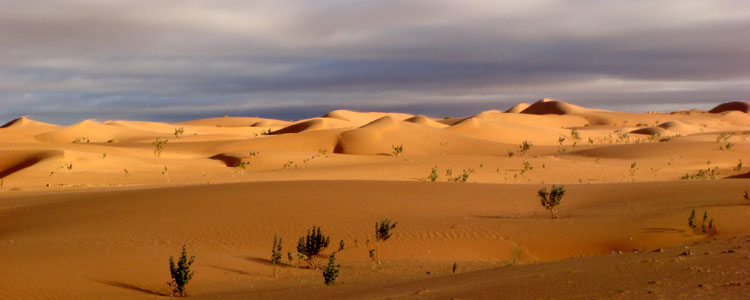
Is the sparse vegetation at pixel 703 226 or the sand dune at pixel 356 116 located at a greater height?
the sand dune at pixel 356 116

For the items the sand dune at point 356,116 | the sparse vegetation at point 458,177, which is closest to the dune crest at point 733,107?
the sand dune at point 356,116

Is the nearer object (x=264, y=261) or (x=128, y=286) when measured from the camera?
(x=128, y=286)

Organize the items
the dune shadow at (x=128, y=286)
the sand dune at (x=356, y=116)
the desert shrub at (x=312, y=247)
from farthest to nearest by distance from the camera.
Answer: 1. the sand dune at (x=356, y=116)
2. the desert shrub at (x=312, y=247)
3. the dune shadow at (x=128, y=286)

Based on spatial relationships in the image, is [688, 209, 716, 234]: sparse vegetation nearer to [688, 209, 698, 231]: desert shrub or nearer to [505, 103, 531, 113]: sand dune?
[688, 209, 698, 231]: desert shrub

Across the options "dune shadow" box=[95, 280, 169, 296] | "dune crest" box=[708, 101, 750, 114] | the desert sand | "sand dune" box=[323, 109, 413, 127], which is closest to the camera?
the desert sand

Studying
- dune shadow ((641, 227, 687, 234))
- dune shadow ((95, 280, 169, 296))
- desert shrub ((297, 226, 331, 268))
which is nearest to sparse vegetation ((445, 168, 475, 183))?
dune shadow ((641, 227, 687, 234))

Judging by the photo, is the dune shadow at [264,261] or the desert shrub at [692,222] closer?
the dune shadow at [264,261]

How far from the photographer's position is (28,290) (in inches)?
363

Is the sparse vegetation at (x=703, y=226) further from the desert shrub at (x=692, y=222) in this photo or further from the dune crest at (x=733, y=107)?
the dune crest at (x=733, y=107)

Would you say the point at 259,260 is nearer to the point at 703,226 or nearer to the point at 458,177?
the point at 703,226

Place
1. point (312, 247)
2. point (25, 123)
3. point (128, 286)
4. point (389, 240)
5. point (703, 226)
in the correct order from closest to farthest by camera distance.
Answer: point (128, 286) → point (312, 247) → point (703, 226) → point (389, 240) → point (25, 123)

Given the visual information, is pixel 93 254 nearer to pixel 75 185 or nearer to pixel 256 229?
pixel 256 229

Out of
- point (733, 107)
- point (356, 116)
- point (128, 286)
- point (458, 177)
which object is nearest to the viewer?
point (128, 286)

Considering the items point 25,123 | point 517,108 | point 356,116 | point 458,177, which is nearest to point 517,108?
point 517,108
